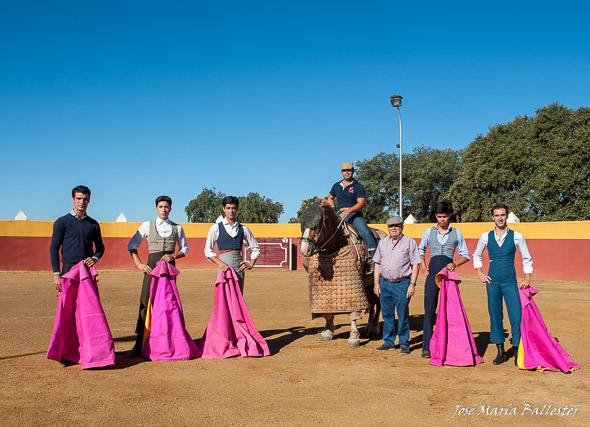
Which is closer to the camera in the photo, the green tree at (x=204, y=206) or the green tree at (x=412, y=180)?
the green tree at (x=412, y=180)

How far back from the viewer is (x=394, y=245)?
19.5ft

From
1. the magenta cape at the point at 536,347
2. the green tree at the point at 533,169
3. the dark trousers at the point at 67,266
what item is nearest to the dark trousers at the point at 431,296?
the magenta cape at the point at 536,347

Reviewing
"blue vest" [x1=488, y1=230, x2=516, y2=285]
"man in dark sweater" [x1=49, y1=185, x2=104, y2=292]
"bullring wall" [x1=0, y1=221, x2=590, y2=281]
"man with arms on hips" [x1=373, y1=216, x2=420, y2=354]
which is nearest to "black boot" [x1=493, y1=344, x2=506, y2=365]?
"blue vest" [x1=488, y1=230, x2=516, y2=285]

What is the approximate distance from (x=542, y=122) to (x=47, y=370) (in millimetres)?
25738

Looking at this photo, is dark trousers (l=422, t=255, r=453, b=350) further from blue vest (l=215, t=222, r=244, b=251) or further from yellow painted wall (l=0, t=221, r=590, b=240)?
yellow painted wall (l=0, t=221, r=590, b=240)

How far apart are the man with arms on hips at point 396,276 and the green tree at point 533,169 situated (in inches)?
794

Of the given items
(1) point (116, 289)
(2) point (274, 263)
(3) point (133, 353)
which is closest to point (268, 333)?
(3) point (133, 353)

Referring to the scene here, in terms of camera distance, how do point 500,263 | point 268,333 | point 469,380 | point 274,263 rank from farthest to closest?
1. point 274,263
2. point 268,333
3. point 500,263
4. point 469,380

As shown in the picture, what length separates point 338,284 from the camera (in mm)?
6289

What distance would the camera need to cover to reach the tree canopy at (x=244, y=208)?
64438 millimetres

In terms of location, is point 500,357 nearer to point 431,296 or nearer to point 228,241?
point 431,296

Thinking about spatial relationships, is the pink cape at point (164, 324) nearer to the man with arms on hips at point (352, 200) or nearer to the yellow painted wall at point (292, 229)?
the man with arms on hips at point (352, 200)

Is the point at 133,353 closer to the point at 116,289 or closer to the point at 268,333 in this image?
the point at 268,333

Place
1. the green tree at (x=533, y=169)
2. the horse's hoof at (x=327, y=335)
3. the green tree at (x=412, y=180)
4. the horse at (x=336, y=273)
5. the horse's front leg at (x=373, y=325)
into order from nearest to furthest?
the horse at (x=336, y=273), the horse's hoof at (x=327, y=335), the horse's front leg at (x=373, y=325), the green tree at (x=533, y=169), the green tree at (x=412, y=180)
